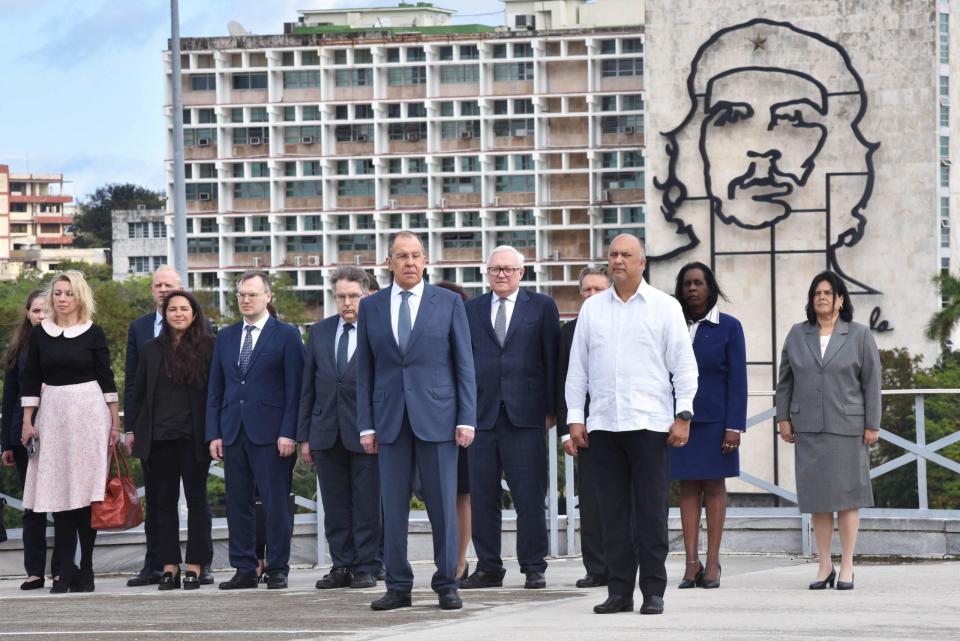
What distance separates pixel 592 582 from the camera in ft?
34.0

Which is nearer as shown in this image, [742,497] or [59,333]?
[59,333]

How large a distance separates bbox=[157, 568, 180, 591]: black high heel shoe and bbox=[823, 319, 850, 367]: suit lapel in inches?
158

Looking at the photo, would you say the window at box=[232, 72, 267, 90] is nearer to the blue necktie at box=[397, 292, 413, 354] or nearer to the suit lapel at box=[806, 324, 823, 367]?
the suit lapel at box=[806, 324, 823, 367]

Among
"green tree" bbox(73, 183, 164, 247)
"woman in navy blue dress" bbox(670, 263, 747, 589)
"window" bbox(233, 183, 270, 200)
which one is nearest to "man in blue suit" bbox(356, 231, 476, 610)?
"woman in navy blue dress" bbox(670, 263, 747, 589)

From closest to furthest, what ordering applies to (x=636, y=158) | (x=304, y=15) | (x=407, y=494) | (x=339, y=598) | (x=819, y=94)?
(x=407, y=494), (x=339, y=598), (x=819, y=94), (x=636, y=158), (x=304, y=15)

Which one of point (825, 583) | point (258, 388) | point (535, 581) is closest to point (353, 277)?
point (258, 388)

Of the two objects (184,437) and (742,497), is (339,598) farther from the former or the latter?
(742,497)

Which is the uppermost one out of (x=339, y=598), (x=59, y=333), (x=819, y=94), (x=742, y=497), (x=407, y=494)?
(x=819, y=94)

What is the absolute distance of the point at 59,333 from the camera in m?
11.2

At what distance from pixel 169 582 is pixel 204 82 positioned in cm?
12856

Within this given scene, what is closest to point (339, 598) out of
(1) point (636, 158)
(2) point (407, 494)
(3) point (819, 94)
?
(2) point (407, 494)

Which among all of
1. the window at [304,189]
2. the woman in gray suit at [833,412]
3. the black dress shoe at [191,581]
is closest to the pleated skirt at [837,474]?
the woman in gray suit at [833,412]

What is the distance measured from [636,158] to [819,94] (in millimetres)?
80253

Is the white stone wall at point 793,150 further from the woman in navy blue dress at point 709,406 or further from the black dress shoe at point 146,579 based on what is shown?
the woman in navy blue dress at point 709,406
